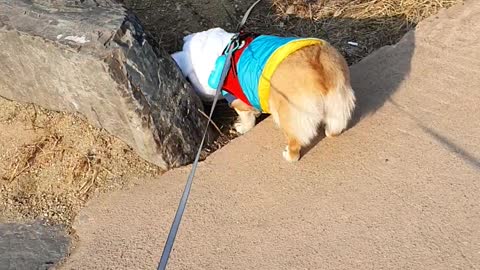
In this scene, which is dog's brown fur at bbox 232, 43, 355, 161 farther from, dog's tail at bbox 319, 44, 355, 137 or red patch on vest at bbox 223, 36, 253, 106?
red patch on vest at bbox 223, 36, 253, 106

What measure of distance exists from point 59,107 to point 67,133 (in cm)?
19

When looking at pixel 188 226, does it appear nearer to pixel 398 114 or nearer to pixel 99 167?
pixel 99 167

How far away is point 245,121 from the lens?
4.82m

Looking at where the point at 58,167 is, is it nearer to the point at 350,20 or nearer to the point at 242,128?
the point at 242,128

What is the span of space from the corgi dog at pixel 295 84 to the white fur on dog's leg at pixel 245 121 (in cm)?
15

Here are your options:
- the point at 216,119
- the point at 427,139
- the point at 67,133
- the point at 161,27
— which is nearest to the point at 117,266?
the point at 67,133

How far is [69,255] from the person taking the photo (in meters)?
3.92

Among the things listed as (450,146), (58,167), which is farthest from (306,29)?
(58,167)

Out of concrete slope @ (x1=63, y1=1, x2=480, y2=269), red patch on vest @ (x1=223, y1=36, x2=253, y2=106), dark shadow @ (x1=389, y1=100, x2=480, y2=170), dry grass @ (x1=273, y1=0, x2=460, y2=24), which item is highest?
red patch on vest @ (x1=223, y1=36, x2=253, y2=106)

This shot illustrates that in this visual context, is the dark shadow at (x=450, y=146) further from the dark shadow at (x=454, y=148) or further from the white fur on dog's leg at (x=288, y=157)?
the white fur on dog's leg at (x=288, y=157)

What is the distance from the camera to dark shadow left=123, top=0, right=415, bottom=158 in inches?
200

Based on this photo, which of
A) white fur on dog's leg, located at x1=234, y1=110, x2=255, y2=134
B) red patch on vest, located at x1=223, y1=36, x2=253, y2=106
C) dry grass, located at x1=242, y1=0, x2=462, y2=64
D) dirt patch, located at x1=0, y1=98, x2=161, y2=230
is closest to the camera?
dirt patch, located at x1=0, y1=98, x2=161, y2=230

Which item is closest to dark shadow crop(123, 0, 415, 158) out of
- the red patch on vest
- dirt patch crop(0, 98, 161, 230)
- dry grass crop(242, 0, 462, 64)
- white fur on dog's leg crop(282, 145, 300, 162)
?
dry grass crop(242, 0, 462, 64)

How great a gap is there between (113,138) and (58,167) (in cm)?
40
